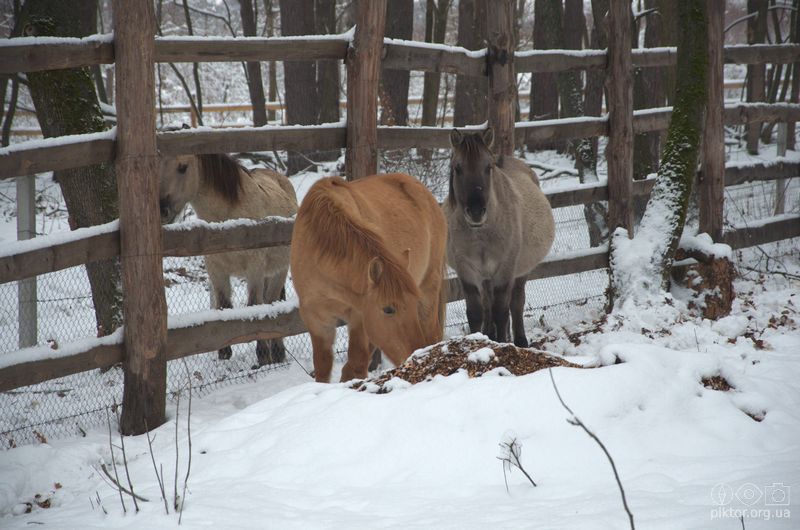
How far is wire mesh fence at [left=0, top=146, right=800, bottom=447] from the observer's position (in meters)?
4.77

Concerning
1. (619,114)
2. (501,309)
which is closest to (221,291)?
(501,309)

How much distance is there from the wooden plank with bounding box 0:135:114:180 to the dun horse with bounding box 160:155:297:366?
5.56 ft

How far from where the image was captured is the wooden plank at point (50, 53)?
3.71 meters

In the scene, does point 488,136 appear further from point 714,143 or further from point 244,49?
point 714,143

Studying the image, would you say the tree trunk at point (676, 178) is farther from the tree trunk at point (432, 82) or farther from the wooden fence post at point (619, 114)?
the tree trunk at point (432, 82)

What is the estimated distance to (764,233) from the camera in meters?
8.48

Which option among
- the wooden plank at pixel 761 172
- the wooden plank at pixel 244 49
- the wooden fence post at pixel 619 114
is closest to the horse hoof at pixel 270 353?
the wooden plank at pixel 244 49

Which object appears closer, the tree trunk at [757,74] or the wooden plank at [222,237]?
the wooden plank at [222,237]

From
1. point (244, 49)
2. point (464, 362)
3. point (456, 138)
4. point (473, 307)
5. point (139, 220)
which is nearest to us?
point (464, 362)

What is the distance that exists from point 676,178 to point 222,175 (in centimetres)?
407

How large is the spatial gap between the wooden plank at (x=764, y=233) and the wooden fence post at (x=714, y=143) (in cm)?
50

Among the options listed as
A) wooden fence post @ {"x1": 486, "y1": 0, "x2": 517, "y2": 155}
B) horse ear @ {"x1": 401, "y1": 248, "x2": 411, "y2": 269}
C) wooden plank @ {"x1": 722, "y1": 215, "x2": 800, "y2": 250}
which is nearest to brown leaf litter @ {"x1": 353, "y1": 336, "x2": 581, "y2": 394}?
horse ear @ {"x1": 401, "y1": 248, "x2": 411, "y2": 269}

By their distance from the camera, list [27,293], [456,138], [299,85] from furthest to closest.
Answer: [299,85] < [456,138] < [27,293]

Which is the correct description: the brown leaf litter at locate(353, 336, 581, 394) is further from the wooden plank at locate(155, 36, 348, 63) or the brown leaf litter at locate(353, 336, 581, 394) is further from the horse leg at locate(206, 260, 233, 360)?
the horse leg at locate(206, 260, 233, 360)
